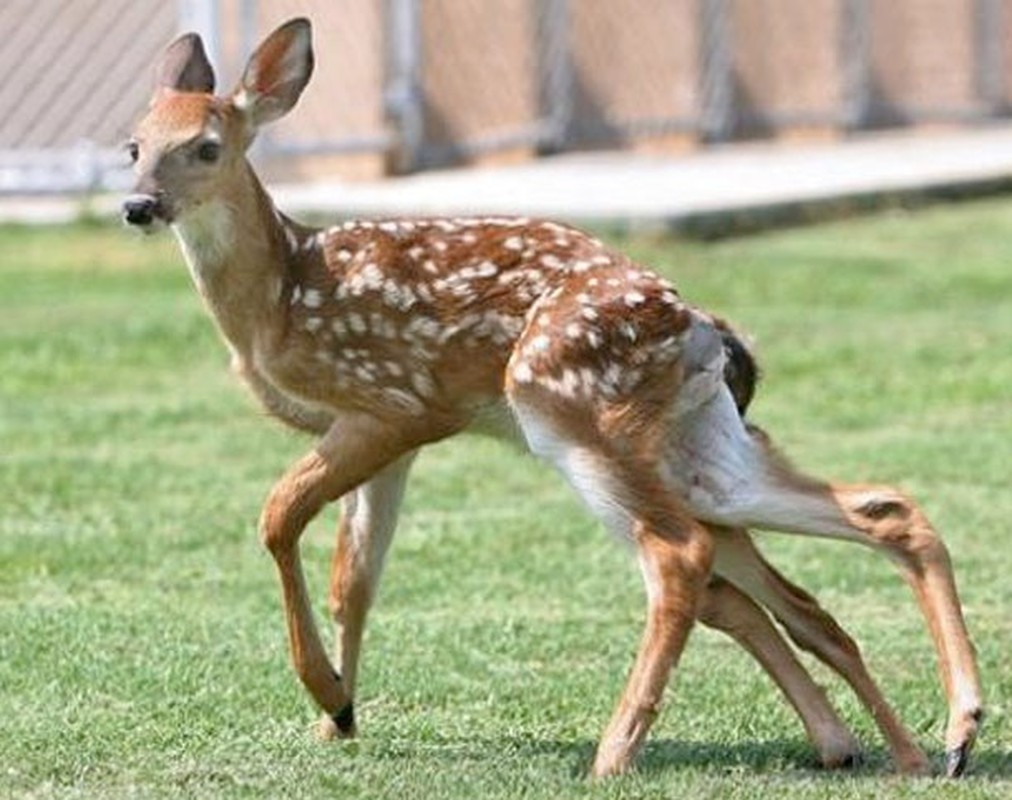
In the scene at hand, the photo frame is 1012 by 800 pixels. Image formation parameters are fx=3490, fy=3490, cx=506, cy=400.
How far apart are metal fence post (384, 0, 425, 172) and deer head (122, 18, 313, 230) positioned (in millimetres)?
13715

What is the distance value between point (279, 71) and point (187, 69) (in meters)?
0.29

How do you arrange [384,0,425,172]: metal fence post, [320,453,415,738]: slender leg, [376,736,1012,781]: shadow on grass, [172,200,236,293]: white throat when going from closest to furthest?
[376,736,1012,781]: shadow on grass
[172,200,236,293]: white throat
[320,453,415,738]: slender leg
[384,0,425,172]: metal fence post

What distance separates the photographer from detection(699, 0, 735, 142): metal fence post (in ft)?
87.5

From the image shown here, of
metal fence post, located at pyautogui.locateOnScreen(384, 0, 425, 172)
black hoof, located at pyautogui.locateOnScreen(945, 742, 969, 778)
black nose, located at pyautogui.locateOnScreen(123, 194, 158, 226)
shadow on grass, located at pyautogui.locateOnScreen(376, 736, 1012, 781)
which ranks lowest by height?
metal fence post, located at pyautogui.locateOnScreen(384, 0, 425, 172)

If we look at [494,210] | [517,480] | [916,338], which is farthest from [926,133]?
[517,480]

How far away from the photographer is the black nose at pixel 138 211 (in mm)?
8320

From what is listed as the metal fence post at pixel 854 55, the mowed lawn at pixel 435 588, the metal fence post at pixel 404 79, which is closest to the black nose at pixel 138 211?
the mowed lawn at pixel 435 588

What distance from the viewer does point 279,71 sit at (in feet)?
29.3

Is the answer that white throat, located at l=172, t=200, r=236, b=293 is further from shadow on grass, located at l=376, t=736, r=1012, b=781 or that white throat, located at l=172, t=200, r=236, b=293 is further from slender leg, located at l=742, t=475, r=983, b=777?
slender leg, located at l=742, t=475, r=983, b=777

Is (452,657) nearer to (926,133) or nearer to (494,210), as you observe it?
(494,210)

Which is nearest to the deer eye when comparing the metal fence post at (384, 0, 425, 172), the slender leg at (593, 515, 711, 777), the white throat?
the white throat

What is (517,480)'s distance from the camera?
12938 mm

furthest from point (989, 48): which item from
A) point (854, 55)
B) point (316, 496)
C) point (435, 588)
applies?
point (316, 496)

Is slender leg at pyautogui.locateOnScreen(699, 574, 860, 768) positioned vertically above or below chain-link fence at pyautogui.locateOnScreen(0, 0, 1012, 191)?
above
